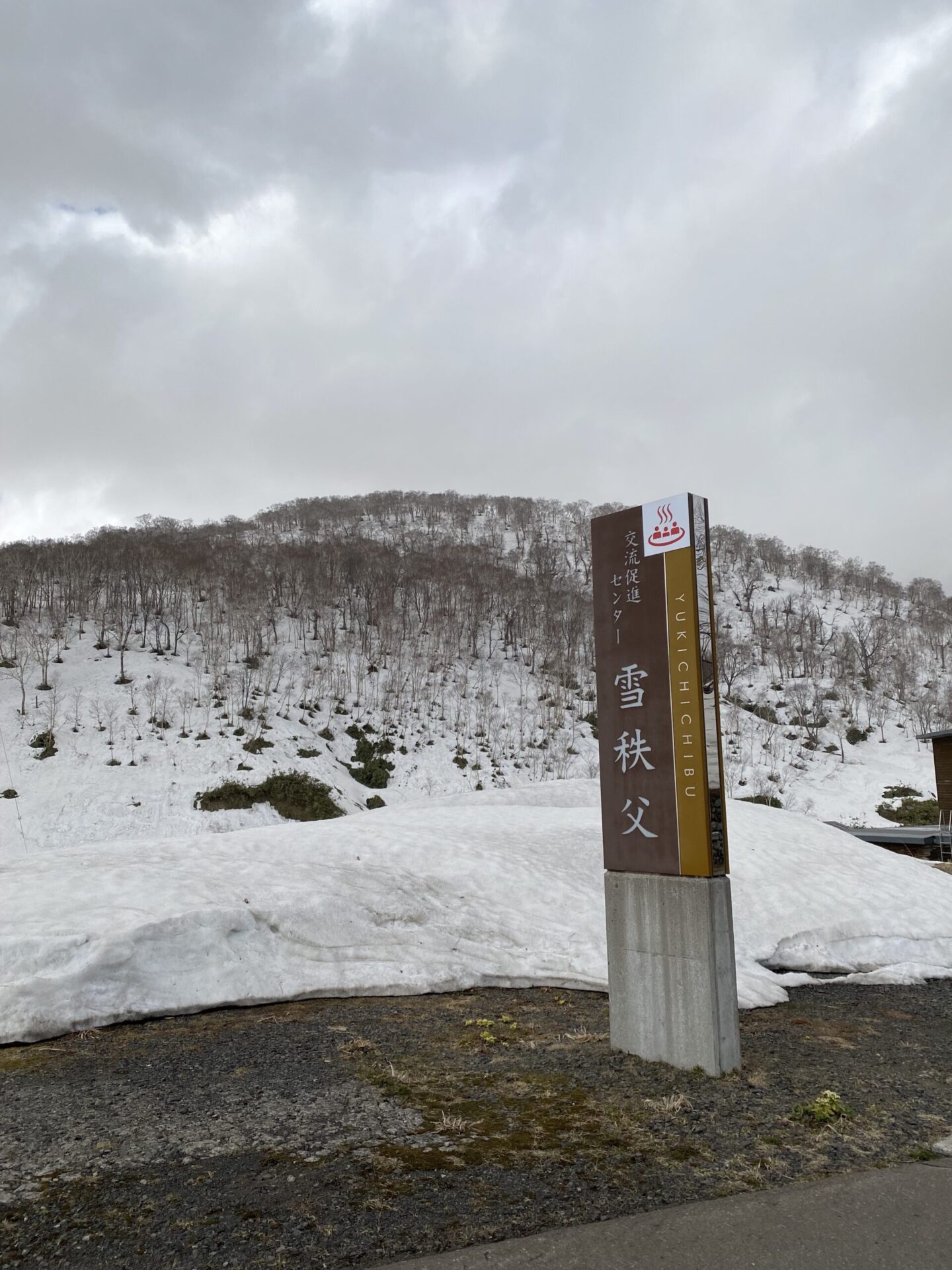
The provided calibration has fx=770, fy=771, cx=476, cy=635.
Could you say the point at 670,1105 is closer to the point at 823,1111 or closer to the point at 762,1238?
the point at 823,1111

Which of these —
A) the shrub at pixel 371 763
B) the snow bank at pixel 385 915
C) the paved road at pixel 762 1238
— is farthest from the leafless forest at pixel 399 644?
the paved road at pixel 762 1238

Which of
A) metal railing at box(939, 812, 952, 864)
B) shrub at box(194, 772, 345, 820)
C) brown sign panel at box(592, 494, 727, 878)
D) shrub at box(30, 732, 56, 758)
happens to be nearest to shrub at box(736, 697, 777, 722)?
metal railing at box(939, 812, 952, 864)

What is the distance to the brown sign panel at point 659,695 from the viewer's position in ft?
19.4

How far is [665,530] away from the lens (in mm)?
6504

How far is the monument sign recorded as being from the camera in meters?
5.71

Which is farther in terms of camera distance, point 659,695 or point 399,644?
point 399,644

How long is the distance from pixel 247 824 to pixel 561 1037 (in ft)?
69.8

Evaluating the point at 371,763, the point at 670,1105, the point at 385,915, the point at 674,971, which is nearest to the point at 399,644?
the point at 371,763

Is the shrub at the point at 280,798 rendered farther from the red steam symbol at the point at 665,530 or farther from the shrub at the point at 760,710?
the shrub at the point at 760,710

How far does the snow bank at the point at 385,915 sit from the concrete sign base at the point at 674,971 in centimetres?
248

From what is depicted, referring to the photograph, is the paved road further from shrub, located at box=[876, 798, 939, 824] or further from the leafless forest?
shrub, located at box=[876, 798, 939, 824]

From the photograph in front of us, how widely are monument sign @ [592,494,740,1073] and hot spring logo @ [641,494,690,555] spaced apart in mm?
12

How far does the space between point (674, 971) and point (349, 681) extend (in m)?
37.9

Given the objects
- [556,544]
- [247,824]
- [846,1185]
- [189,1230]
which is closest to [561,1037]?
[846,1185]
